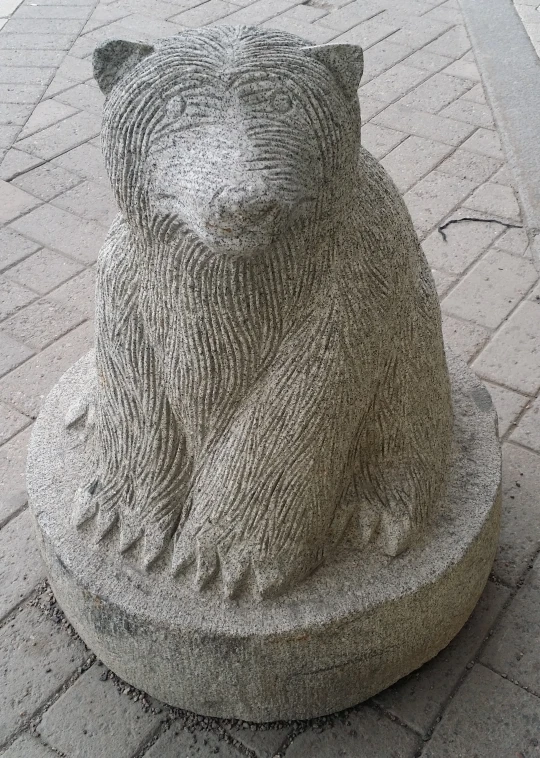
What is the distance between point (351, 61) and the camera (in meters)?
1.46

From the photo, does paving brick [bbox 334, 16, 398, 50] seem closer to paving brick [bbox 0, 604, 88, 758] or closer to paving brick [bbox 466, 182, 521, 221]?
paving brick [bbox 466, 182, 521, 221]

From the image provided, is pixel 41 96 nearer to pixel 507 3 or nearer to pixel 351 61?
pixel 507 3

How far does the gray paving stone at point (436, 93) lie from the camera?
4836mm

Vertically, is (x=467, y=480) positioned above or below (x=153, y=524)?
below

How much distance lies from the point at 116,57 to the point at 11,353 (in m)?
2.00

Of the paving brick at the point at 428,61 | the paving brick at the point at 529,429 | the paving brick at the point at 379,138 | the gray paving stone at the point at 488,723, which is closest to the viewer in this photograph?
the gray paving stone at the point at 488,723

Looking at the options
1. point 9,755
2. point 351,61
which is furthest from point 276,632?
point 351,61

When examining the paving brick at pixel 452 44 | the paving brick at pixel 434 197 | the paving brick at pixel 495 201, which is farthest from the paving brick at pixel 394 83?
the paving brick at pixel 495 201

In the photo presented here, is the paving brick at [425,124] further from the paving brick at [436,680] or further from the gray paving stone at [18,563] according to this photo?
the gray paving stone at [18,563]

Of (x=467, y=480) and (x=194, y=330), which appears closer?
→ (x=194, y=330)

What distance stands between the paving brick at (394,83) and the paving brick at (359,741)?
3.76 m

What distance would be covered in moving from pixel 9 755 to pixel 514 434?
1859 mm

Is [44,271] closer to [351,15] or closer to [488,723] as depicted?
[488,723]

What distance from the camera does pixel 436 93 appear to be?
16.2 ft
